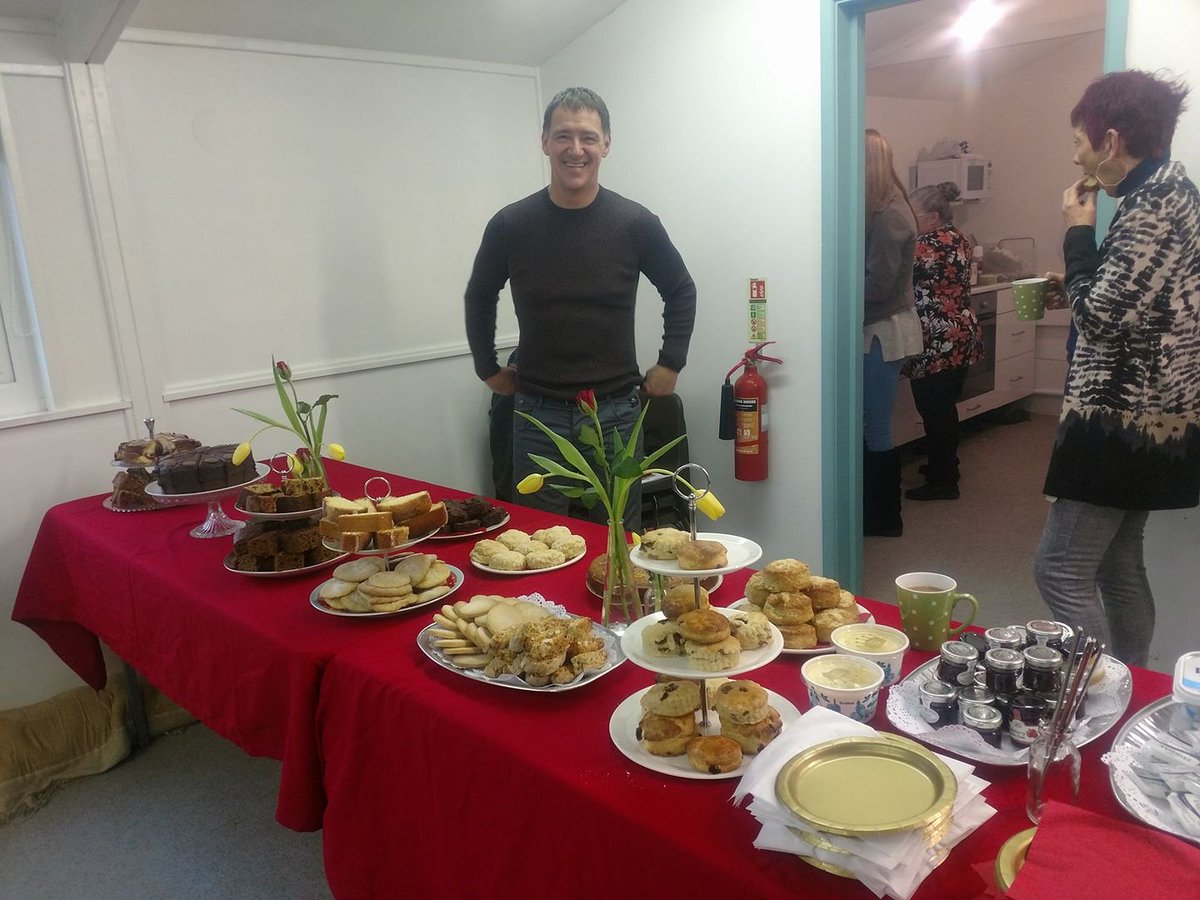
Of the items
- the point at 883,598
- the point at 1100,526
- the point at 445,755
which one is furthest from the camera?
the point at 883,598

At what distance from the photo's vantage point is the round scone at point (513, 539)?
5.77 feet

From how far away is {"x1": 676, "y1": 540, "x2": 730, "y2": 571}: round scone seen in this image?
1.06 metres

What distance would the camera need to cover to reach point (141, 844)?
2162 mm

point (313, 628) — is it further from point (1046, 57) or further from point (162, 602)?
point (1046, 57)

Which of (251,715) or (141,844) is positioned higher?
(251,715)

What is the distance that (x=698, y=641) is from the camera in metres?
1.00

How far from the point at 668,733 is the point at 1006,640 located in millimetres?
434

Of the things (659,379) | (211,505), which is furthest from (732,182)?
(211,505)

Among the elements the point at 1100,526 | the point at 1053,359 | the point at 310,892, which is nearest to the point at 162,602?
the point at 310,892

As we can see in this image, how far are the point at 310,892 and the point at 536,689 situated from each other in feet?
3.80

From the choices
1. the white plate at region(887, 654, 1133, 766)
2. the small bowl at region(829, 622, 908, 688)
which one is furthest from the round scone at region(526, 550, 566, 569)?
the white plate at region(887, 654, 1133, 766)

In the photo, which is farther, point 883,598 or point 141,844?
point 883,598

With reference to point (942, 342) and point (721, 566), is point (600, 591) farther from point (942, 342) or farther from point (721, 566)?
point (942, 342)

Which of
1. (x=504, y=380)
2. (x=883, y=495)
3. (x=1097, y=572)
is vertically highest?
(x=504, y=380)
